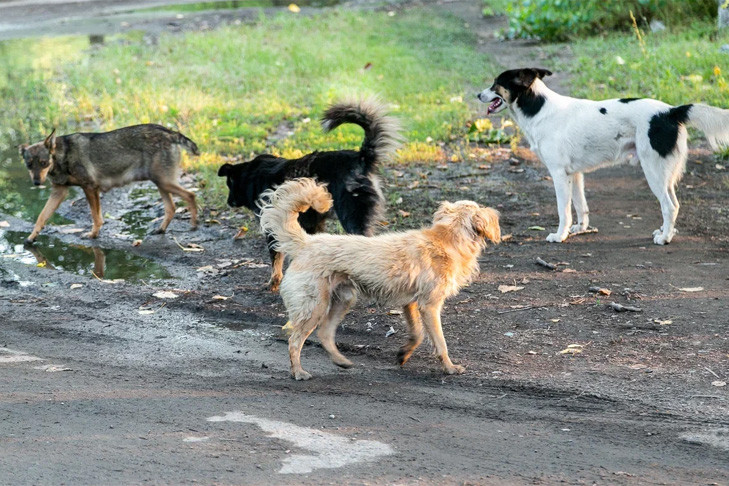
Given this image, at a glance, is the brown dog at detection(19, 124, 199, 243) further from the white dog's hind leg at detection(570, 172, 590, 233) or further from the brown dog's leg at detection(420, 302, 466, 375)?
the brown dog's leg at detection(420, 302, 466, 375)

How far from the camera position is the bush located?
1850 cm

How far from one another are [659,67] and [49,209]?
9775 millimetres

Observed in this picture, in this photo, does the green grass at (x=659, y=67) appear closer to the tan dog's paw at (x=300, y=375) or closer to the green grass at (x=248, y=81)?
the green grass at (x=248, y=81)

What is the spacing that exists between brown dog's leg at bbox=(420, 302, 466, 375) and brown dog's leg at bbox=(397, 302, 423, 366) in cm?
17

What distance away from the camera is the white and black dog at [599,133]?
790 centimetres

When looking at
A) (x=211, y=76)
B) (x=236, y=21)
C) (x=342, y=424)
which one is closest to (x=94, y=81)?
(x=211, y=76)

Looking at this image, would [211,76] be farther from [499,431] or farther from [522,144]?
[499,431]

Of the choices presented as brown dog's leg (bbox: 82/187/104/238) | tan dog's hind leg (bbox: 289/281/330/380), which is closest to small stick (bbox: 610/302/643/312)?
tan dog's hind leg (bbox: 289/281/330/380)

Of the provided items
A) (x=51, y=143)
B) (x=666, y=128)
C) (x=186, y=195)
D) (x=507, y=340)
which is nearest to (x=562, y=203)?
(x=666, y=128)

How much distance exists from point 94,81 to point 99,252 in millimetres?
8034

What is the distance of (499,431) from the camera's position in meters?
4.91

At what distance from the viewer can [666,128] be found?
7.88 m

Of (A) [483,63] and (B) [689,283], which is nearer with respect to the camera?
(B) [689,283]

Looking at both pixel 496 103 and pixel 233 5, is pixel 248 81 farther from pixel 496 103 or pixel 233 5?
pixel 233 5
